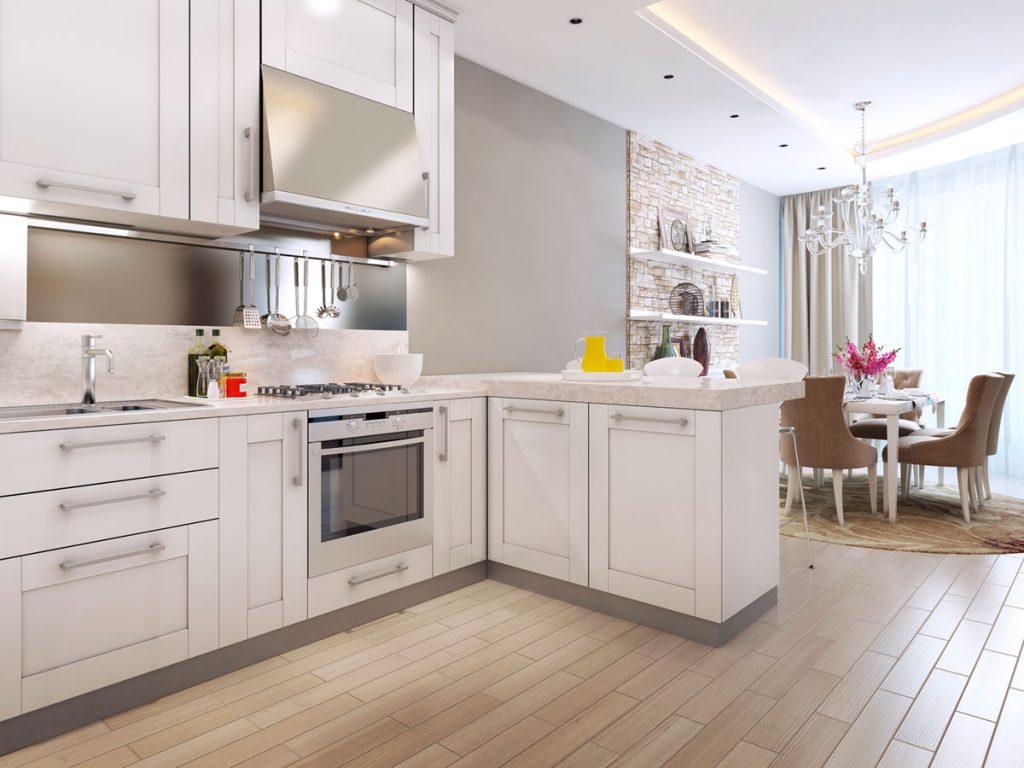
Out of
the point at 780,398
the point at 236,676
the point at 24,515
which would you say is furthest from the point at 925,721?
the point at 24,515

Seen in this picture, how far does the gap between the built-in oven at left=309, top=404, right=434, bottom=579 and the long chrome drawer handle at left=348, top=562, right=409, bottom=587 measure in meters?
0.06

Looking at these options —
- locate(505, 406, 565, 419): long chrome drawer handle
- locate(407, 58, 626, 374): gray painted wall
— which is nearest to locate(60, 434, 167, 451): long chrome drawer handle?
locate(505, 406, 565, 419): long chrome drawer handle

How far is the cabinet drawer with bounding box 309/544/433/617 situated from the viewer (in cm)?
252

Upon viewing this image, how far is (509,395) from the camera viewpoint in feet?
10.1

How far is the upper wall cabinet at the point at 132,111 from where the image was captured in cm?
204

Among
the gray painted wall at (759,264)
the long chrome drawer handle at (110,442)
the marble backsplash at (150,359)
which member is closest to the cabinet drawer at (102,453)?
the long chrome drawer handle at (110,442)

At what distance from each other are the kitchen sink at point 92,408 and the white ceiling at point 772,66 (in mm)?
2288

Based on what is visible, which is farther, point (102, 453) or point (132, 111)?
point (132, 111)

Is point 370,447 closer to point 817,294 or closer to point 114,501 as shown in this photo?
point 114,501

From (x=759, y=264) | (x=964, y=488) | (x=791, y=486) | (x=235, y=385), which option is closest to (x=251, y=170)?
(x=235, y=385)

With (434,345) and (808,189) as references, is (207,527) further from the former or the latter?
(808,189)

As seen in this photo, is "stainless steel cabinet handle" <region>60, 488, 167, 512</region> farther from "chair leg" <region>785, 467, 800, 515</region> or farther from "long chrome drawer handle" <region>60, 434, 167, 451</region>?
"chair leg" <region>785, 467, 800, 515</region>

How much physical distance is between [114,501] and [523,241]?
9.49 ft

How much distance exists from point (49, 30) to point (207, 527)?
5.24ft
